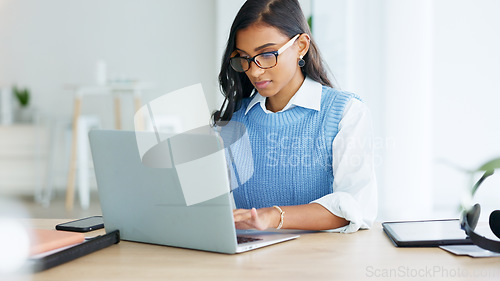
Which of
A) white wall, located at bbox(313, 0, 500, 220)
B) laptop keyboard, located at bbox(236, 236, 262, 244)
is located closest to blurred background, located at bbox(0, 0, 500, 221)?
white wall, located at bbox(313, 0, 500, 220)

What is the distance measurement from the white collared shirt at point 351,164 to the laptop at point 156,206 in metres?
0.18

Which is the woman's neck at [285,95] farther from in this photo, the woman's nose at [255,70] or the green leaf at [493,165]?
the green leaf at [493,165]

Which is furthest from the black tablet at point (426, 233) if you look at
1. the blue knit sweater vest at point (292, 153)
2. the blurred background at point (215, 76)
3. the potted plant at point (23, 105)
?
the potted plant at point (23, 105)

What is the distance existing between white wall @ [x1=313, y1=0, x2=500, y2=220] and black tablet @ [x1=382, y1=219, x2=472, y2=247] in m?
2.11

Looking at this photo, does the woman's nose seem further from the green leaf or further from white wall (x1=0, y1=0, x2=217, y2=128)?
white wall (x1=0, y1=0, x2=217, y2=128)

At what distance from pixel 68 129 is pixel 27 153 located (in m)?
0.62

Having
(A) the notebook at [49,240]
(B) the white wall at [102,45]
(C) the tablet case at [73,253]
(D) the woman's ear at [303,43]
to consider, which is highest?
(B) the white wall at [102,45]

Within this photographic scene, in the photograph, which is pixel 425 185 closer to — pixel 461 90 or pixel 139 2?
pixel 461 90

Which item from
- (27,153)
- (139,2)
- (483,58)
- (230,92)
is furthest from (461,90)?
(27,153)

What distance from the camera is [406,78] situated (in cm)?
331

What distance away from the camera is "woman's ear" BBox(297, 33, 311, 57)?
1.60 metres

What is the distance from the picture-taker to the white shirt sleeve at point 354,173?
4.20 ft

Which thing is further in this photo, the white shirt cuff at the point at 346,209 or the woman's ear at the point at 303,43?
the woman's ear at the point at 303,43

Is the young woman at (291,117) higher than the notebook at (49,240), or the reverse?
the young woman at (291,117)
